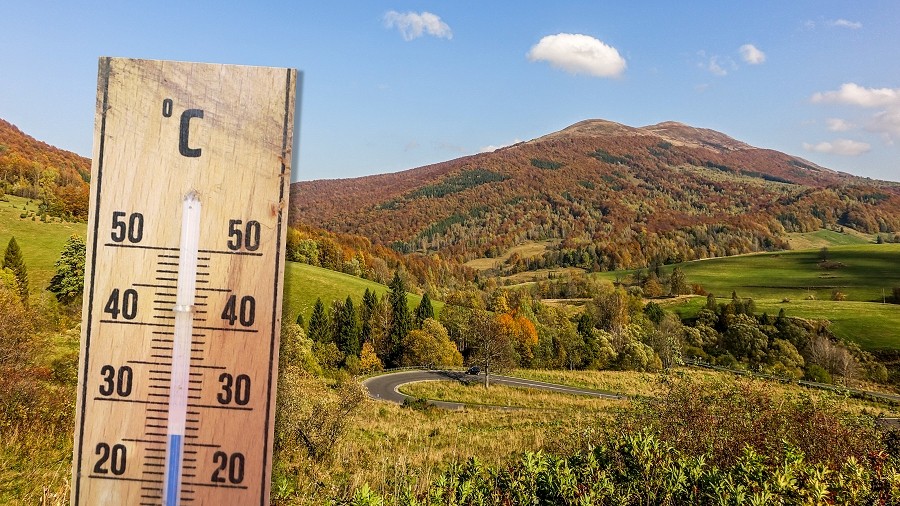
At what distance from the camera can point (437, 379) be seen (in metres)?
45.0

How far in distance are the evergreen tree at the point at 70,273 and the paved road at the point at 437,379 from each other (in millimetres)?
34129

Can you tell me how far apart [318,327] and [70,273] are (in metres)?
27.5

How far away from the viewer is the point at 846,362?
55.2 metres

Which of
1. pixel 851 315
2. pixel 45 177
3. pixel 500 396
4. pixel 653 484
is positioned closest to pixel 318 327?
pixel 500 396

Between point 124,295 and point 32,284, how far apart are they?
234 feet

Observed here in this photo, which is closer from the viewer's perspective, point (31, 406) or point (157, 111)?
point (157, 111)

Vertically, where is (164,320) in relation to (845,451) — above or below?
above

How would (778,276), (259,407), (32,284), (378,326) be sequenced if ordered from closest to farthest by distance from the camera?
(259,407) < (32,284) < (378,326) < (778,276)

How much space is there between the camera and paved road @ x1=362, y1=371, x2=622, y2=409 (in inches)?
1439

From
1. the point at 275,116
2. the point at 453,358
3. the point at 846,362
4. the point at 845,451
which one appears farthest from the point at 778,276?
the point at 275,116

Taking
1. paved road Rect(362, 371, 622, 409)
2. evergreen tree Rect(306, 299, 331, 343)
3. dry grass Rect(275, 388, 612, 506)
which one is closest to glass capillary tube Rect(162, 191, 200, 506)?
dry grass Rect(275, 388, 612, 506)

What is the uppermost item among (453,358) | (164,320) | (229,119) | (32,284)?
(229,119)

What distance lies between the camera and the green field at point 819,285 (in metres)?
70.2

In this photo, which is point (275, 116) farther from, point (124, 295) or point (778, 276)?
point (778, 276)
